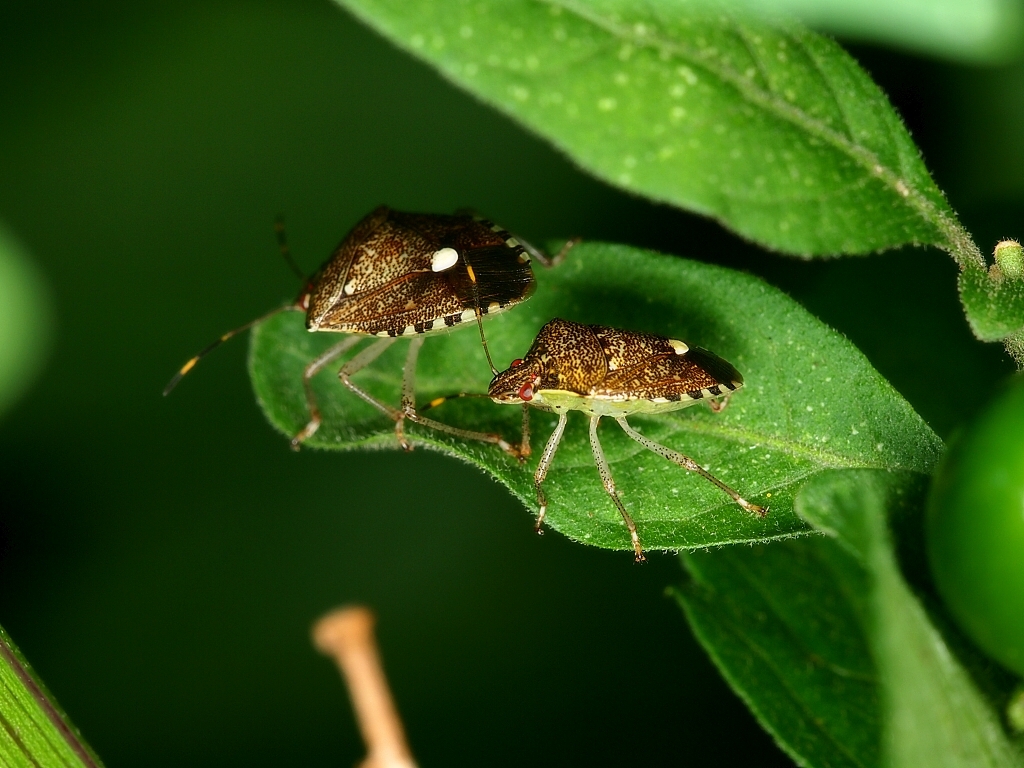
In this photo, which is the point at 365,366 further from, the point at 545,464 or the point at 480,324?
the point at 545,464

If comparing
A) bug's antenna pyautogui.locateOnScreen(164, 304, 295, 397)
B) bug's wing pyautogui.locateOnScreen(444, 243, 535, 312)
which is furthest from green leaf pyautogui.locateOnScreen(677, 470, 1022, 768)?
bug's antenna pyautogui.locateOnScreen(164, 304, 295, 397)

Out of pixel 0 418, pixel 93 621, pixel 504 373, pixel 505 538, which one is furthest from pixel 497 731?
pixel 0 418

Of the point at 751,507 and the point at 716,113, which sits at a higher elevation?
the point at 716,113

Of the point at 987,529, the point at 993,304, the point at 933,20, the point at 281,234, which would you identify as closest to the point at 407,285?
the point at 281,234

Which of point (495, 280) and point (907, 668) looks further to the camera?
point (495, 280)

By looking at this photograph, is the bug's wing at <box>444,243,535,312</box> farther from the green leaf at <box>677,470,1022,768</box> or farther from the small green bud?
the small green bud

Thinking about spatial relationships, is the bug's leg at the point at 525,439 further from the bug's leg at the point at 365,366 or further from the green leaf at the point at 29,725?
the green leaf at the point at 29,725
